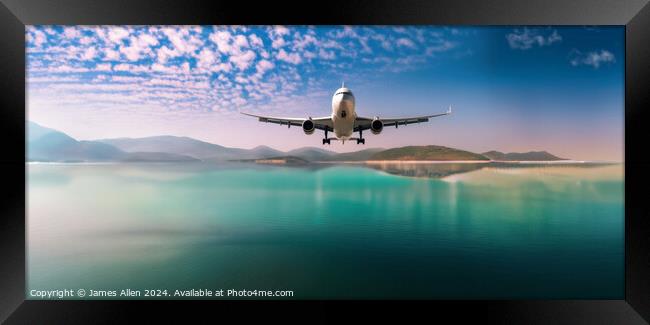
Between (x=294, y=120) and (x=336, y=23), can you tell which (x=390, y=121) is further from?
(x=336, y=23)

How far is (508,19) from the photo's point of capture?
4.36 m

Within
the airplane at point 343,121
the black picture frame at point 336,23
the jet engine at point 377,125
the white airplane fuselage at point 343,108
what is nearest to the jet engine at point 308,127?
the airplane at point 343,121

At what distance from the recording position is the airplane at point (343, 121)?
15.6m

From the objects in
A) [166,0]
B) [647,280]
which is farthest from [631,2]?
[166,0]

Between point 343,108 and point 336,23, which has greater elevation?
point 343,108

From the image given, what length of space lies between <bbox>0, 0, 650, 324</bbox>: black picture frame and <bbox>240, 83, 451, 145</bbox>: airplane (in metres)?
11.2

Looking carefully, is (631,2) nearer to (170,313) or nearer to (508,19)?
(508,19)

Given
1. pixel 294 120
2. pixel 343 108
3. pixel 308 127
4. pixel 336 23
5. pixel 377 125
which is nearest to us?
pixel 336 23

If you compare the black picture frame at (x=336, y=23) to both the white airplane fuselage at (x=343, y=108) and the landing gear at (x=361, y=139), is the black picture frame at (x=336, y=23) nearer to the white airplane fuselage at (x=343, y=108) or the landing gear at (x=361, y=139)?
the white airplane fuselage at (x=343, y=108)

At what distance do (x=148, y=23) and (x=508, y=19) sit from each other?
5127 millimetres

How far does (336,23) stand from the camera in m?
4.30

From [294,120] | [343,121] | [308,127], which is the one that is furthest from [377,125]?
[294,120]

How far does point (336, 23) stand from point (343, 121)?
12525 millimetres

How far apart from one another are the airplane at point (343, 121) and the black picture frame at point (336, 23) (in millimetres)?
11153
